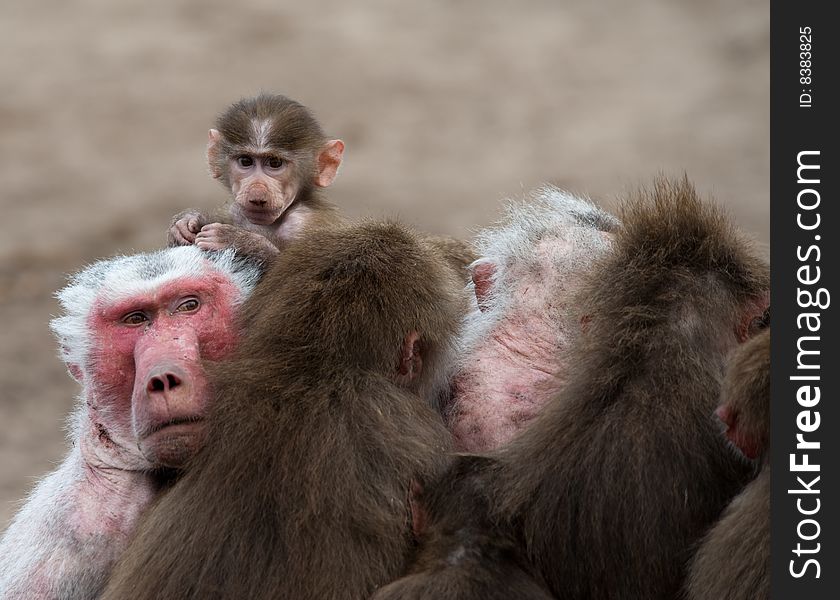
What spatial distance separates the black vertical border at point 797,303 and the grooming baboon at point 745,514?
0.03 meters

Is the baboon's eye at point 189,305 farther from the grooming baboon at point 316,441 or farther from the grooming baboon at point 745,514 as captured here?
the grooming baboon at point 745,514

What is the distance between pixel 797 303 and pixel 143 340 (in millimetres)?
1806

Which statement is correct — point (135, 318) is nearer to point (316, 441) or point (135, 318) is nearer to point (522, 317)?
point (316, 441)

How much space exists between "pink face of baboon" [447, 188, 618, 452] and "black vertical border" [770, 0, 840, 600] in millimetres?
693

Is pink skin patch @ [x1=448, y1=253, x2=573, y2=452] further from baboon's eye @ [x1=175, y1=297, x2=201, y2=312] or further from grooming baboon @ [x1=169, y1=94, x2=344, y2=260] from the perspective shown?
grooming baboon @ [x1=169, y1=94, x2=344, y2=260]

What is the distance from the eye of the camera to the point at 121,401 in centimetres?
387

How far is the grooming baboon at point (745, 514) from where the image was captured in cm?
288

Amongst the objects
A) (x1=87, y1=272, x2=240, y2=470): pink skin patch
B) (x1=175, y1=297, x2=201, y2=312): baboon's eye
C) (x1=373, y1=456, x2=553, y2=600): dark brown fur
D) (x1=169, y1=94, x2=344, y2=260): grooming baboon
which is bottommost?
(x1=373, y1=456, x2=553, y2=600): dark brown fur

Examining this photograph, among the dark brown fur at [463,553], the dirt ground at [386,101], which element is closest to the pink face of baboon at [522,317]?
the dark brown fur at [463,553]

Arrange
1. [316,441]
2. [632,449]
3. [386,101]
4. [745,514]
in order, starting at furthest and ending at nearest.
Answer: [386,101] < [316,441] < [632,449] < [745,514]

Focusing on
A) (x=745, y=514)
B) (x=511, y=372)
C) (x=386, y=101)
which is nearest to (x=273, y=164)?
(x=511, y=372)

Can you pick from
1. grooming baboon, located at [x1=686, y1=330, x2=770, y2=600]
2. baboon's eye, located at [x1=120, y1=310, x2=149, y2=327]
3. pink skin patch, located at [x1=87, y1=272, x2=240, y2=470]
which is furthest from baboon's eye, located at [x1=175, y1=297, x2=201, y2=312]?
grooming baboon, located at [x1=686, y1=330, x2=770, y2=600]

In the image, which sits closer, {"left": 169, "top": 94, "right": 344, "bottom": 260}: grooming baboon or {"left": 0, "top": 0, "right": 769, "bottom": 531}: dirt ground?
{"left": 169, "top": 94, "right": 344, "bottom": 260}: grooming baboon

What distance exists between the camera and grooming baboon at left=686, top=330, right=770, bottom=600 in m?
2.88
